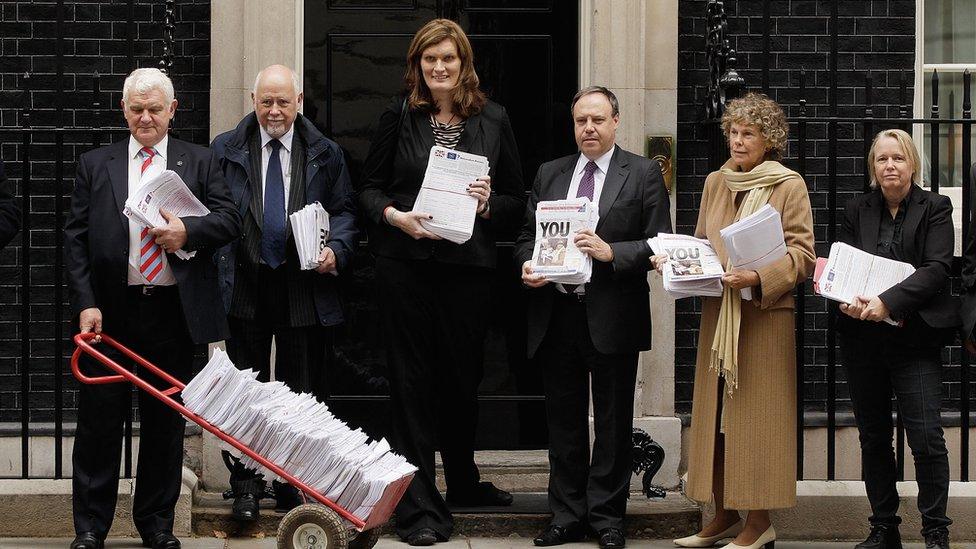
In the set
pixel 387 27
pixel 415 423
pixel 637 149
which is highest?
pixel 387 27

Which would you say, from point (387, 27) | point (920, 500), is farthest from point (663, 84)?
point (920, 500)

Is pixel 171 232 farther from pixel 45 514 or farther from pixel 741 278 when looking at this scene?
pixel 741 278

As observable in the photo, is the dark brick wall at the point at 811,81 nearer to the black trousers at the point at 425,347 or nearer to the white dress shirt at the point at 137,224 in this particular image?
the black trousers at the point at 425,347

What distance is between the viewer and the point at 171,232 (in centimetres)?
620

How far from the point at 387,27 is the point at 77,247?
7.94 feet

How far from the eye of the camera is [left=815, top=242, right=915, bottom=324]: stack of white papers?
20.7ft

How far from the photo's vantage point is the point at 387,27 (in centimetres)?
800

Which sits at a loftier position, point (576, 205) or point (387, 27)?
point (387, 27)

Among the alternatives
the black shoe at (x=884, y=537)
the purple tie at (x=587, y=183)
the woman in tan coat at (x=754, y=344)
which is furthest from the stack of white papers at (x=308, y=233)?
the black shoe at (x=884, y=537)

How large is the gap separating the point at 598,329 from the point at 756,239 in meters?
0.88

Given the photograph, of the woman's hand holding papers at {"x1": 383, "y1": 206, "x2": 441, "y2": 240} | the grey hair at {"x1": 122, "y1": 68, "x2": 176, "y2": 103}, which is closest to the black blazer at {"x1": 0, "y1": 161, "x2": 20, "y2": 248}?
the grey hair at {"x1": 122, "y1": 68, "x2": 176, "y2": 103}

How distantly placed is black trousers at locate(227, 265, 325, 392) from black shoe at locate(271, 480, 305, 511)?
0.50 meters

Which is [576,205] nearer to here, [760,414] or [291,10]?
[760,414]

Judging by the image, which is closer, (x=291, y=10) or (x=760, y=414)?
(x=760, y=414)
